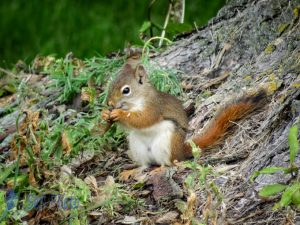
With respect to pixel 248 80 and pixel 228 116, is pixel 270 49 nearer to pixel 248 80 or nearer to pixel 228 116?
pixel 248 80

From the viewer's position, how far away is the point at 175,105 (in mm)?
4648

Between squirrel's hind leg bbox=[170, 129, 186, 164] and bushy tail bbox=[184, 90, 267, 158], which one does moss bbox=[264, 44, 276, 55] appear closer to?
bushy tail bbox=[184, 90, 267, 158]

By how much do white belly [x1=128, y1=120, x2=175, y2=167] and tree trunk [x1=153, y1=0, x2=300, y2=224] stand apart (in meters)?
0.18

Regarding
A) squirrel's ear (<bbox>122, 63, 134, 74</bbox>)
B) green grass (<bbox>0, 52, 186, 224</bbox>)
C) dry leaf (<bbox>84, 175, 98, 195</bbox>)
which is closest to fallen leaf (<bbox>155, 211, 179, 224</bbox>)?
green grass (<bbox>0, 52, 186, 224</bbox>)

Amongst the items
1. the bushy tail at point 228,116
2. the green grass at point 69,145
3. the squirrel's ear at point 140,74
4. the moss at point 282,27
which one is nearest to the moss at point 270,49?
the moss at point 282,27

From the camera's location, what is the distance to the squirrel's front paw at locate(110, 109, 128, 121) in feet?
15.0

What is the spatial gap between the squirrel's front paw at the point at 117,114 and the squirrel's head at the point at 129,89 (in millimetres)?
50

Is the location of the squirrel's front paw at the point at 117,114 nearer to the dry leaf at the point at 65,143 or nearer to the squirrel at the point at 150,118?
the squirrel at the point at 150,118

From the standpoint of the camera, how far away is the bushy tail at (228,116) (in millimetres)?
4453

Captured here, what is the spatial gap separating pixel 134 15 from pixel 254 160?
12.4 ft

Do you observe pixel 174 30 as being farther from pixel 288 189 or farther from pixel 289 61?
pixel 288 189

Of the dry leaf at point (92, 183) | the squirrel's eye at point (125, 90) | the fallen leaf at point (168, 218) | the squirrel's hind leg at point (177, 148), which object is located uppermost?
the squirrel's eye at point (125, 90)

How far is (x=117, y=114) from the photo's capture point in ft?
15.1

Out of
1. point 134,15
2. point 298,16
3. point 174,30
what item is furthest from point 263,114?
point 134,15
